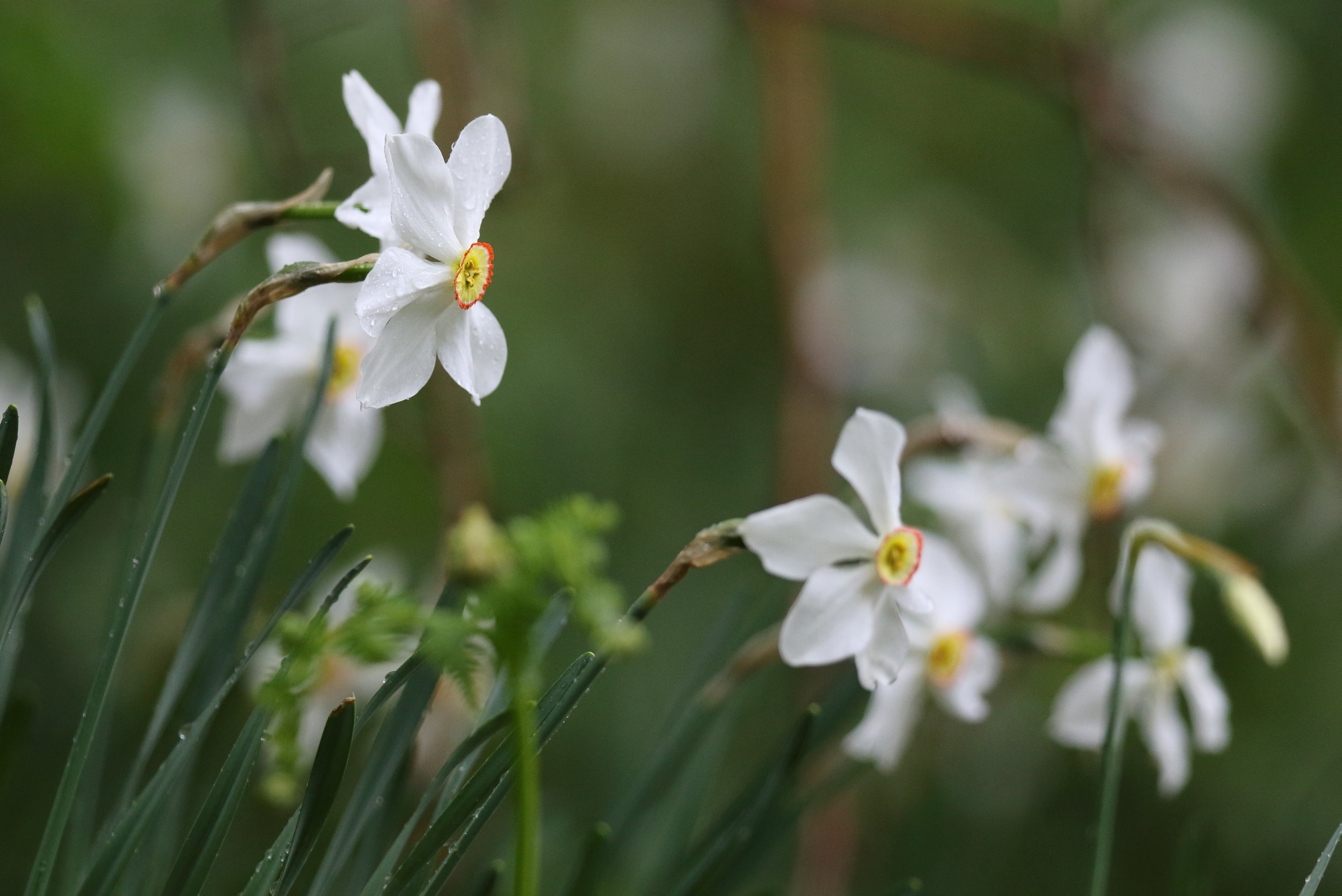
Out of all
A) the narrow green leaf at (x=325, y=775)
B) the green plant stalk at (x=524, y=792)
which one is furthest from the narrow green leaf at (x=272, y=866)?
the green plant stalk at (x=524, y=792)

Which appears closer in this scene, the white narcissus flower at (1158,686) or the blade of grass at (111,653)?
the blade of grass at (111,653)

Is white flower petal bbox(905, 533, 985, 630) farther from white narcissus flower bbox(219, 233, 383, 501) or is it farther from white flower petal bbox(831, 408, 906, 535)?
white narcissus flower bbox(219, 233, 383, 501)

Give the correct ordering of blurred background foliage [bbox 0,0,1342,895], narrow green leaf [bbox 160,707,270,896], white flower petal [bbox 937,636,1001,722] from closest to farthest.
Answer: narrow green leaf [bbox 160,707,270,896] < white flower petal [bbox 937,636,1001,722] < blurred background foliage [bbox 0,0,1342,895]

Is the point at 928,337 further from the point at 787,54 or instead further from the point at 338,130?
the point at 338,130

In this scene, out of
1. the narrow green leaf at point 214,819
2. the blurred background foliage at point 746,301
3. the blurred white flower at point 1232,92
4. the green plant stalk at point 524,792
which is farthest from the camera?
the blurred white flower at point 1232,92

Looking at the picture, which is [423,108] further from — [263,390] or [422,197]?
[263,390]

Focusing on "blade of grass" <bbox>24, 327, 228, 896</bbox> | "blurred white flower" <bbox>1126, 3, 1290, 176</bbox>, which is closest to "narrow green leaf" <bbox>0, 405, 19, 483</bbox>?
"blade of grass" <bbox>24, 327, 228, 896</bbox>

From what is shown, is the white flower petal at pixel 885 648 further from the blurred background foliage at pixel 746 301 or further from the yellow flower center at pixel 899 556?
the blurred background foliage at pixel 746 301
